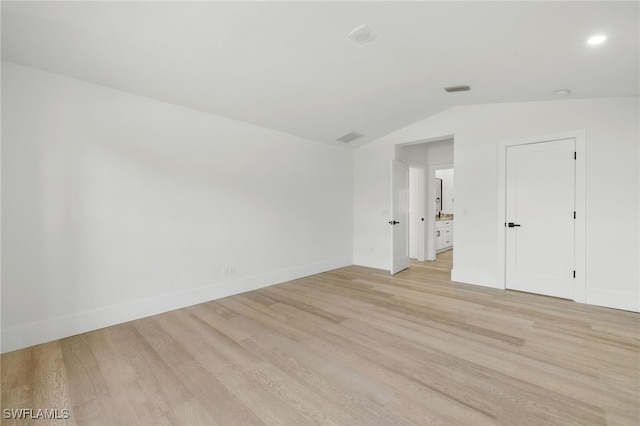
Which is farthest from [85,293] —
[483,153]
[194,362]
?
[483,153]

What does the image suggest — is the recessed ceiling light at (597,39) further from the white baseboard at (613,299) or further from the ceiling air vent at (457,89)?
the white baseboard at (613,299)

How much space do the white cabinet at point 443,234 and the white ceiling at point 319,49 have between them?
14.0ft

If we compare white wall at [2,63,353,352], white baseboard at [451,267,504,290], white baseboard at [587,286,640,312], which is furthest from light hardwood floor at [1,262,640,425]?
white baseboard at [451,267,504,290]

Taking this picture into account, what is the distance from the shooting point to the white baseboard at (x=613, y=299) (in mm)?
3328

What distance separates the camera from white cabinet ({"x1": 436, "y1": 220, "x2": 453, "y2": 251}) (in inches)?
296

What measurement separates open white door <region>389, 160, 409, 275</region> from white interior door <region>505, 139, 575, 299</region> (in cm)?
176

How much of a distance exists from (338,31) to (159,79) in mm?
1957

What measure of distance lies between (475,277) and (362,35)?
3985 mm

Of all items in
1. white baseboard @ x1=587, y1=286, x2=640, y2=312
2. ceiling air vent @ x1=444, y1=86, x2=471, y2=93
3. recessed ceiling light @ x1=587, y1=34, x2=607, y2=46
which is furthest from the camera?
ceiling air vent @ x1=444, y1=86, x2=471, y2=93

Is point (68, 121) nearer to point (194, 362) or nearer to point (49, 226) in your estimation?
point (49, 226)

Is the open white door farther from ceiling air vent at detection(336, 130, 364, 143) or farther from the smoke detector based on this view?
the smoke detector

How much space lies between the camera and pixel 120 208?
10.0 feet

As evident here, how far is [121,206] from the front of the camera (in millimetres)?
3062

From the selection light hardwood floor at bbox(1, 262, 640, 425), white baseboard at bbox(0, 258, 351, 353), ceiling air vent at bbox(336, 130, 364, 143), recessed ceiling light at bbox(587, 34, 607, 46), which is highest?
recessed ceiling light at bbox(587, 34, 607, 46)
